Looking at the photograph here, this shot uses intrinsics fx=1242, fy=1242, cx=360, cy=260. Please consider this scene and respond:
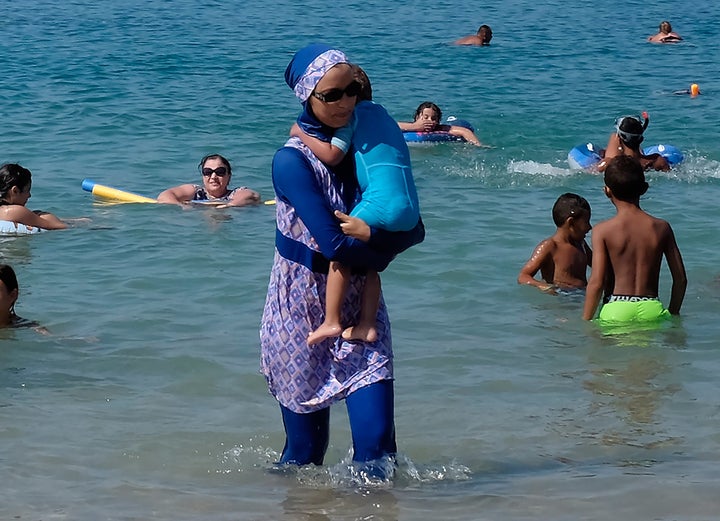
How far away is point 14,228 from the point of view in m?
9.88

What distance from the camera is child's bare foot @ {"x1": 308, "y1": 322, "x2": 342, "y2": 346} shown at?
400 centimetres

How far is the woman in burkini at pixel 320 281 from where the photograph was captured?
3863 millimetres

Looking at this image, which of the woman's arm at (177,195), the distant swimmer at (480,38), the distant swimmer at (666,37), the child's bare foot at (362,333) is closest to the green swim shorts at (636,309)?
the child's bare foot at (362,333)

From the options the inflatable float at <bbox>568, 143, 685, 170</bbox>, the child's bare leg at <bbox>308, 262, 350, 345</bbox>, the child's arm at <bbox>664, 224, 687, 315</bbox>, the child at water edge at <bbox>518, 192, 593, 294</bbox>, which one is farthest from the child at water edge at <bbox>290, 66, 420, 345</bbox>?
the inflatable float at <bbox>568, 143, 685, 170</bbox>

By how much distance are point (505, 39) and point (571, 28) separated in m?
2.06

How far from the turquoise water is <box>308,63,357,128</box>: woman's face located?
1.24m

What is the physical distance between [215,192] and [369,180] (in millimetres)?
7319

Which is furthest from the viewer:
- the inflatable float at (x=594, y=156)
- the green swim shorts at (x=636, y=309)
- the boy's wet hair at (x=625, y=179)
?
the inflatable float at (x=594, y=156)

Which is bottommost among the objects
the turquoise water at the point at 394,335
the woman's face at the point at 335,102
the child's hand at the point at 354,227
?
the turquoise water at the point at 394,335

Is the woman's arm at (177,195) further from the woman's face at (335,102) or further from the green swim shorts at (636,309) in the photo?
the woman's face at (335,102)

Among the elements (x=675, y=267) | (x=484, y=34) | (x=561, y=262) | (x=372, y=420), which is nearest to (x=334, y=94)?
(x=372, y=420)

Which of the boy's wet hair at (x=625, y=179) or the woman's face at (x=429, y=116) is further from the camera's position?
the woman's face at (x=429, y=116)

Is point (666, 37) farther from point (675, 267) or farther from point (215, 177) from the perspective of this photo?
point (675, 267)

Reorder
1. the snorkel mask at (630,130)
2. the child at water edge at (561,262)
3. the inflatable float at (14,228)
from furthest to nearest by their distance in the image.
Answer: the snorkel mask at (630,130), the inflatable float at (14,228), the child at water edge at (561,262)
